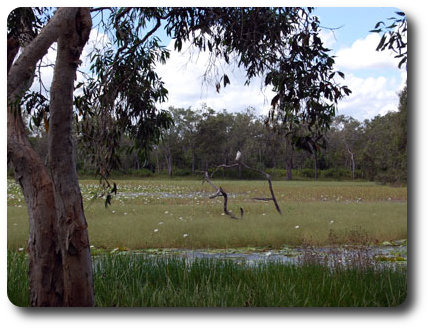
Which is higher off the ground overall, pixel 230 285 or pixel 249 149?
pixel 249 149

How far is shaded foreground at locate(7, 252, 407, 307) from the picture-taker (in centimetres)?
285

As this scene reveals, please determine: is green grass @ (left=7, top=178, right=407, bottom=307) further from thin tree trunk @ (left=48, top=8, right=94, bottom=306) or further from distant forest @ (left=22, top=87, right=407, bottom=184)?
thin tree trunk @ (left=48, top=8, right=94, bottom=306)

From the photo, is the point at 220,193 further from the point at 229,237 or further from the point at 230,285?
the point at 230,285

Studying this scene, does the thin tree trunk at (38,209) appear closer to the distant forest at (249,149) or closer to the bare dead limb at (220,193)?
the distant forest at (249,149)

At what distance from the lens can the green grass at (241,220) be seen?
4.22 meters

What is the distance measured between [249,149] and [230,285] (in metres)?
1.26

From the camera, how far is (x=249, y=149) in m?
3.74

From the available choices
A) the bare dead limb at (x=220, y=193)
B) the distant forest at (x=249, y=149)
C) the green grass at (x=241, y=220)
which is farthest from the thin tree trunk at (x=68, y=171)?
the bare dead limb at (x=220, y=193)

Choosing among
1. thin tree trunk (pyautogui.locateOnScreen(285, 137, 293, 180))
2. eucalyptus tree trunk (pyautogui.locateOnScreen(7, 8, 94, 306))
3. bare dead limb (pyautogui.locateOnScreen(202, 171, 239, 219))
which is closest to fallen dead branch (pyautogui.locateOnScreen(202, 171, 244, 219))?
bare dead limb (pyautogui.locateOnScreen(202, 171, 239, 219))

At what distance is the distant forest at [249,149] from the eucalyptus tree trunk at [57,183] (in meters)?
0.96

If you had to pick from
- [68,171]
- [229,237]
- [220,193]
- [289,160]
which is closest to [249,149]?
[289,160]

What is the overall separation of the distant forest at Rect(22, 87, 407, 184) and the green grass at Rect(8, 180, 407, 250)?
0.17 metres
